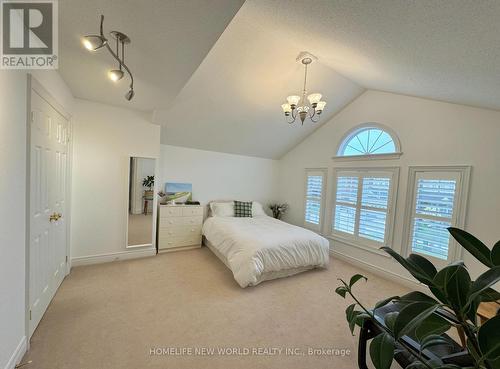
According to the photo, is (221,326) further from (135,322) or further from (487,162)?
(487,162)

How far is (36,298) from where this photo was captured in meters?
1.90

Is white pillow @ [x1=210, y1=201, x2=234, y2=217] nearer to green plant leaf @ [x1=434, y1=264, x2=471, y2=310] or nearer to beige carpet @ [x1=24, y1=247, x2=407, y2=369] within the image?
beige carpet @ [x1=24, y1=247, x2=407, y2=369]

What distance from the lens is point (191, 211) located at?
4094mm

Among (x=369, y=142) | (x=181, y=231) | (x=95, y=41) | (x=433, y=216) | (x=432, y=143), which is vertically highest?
(x=95, y=41)

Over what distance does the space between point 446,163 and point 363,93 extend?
1682 millimetres

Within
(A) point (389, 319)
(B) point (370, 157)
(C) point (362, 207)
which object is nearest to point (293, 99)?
(B) point (370, 157)

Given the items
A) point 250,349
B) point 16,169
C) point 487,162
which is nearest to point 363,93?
point 487,162

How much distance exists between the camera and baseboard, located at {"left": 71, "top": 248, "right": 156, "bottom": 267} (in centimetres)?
309

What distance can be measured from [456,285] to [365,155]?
3.42 meters

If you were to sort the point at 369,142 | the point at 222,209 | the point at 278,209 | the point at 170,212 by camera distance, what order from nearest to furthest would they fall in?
the point at 369,142, the point at 170,212, the point at 222,209, the point at 278,209

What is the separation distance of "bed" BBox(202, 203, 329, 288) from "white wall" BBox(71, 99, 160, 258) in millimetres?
1563

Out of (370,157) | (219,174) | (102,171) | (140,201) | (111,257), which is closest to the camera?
(102,171)

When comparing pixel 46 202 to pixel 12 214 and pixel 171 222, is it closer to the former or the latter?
pixel 12 214

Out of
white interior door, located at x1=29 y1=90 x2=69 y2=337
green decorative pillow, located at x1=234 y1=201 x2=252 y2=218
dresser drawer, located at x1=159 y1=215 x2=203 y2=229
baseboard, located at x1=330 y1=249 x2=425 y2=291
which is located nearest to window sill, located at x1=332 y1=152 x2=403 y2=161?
baseboard, located at x1=330 y1=249 x2=425 y2=291
